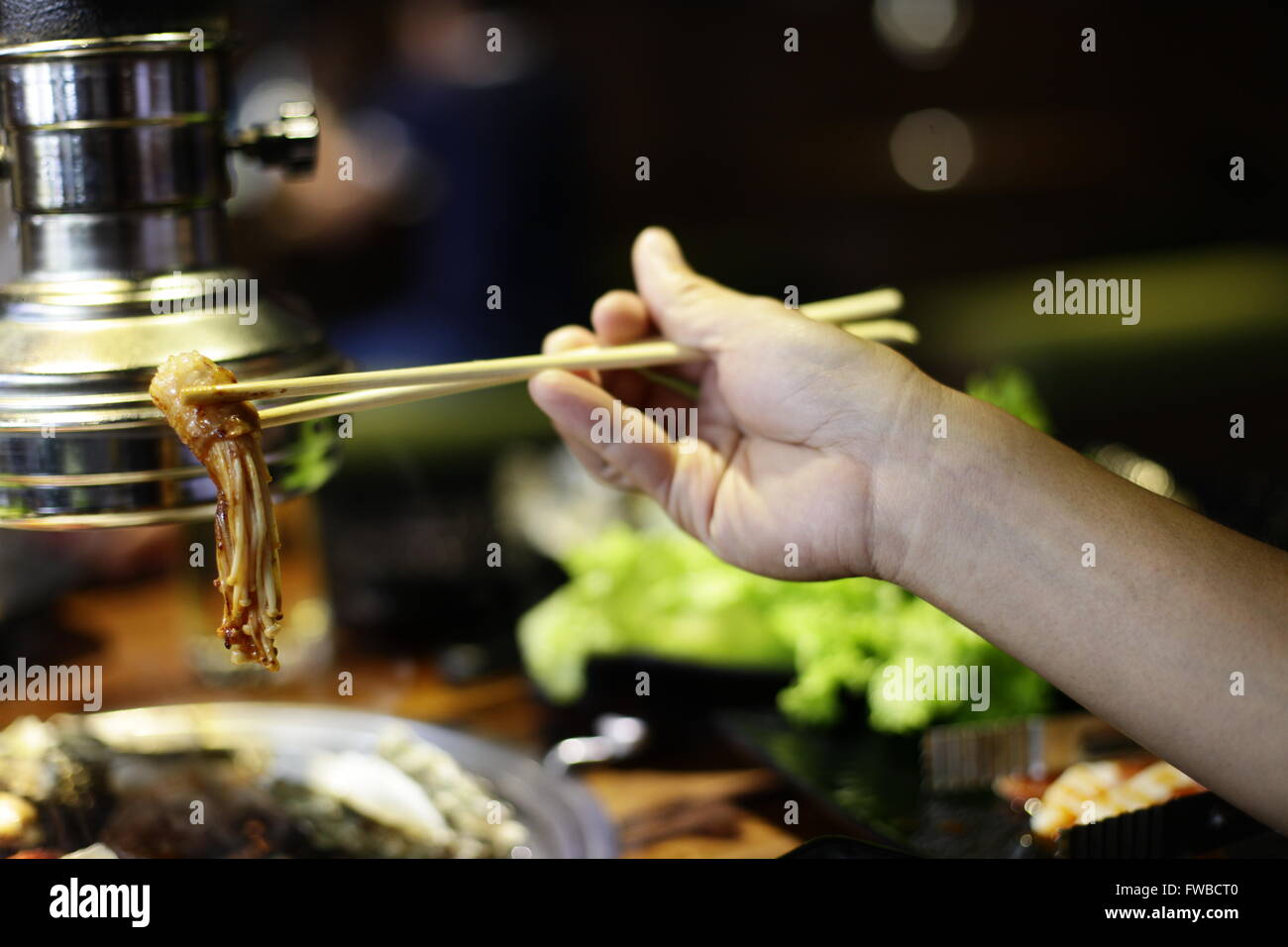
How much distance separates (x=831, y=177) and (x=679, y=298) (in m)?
3.87

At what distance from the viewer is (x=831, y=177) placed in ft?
17.2

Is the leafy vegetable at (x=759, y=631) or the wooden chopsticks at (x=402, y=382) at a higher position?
the wooden chopsticks at (x=402, y=382)

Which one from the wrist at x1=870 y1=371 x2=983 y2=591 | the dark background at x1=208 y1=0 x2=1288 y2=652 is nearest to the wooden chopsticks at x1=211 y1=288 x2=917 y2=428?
the wrist at x1=870 y1=371 x2=983 y2=591

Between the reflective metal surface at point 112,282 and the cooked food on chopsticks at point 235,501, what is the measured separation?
0.07 meters

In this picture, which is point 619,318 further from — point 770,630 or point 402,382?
point 770,630

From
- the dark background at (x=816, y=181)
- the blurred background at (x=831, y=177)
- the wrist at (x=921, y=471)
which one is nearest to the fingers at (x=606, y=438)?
the wrist at (x=921, y=471)

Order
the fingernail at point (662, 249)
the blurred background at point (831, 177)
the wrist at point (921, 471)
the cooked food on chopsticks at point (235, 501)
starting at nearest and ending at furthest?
the cooked food on chopsticks at point (235, 501), the wrist at point (921, 471), the fingernail at point (662, 249), the blurred background at point (831, 177)

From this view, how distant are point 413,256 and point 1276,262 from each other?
3474mm

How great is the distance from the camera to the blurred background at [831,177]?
4.68m

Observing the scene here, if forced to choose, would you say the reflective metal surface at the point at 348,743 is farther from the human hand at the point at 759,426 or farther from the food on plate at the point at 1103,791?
the food on plate at the point at 1103,791

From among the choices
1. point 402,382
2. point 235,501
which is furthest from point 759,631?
point 235,501
